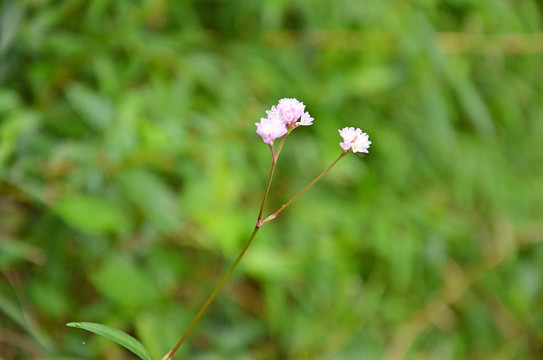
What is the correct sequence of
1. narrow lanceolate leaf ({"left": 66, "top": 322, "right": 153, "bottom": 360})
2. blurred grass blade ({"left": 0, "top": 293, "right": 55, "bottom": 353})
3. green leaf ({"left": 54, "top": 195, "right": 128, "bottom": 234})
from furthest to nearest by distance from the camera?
green leaf ({"left": 54, "top": 195, "right": 128, "bottom": 234}) < blurred grass blade ({"left": 0, "top": 293, "right": 55, "bottom": 353}) < narrow lanceolate leaf ({"left": 66, "top": 322, "right": 153, "bottom": 360})

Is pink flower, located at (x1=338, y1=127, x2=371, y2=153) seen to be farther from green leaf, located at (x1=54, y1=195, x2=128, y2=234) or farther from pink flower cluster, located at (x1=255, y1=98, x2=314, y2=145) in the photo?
green leaf, located at (x1=54, y1=195, x2=128, y2=234)

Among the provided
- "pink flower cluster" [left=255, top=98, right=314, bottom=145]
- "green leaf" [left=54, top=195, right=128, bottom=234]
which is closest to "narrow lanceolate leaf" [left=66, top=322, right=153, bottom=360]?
"pink flower cluster" [left=255, top=98, right=314, bottom=145]

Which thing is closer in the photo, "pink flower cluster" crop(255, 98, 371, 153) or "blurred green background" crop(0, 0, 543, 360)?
"pink flower cluster" crop(255, 98, 371, 153)

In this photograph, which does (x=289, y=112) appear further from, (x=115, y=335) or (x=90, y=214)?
(x=90, y=214)

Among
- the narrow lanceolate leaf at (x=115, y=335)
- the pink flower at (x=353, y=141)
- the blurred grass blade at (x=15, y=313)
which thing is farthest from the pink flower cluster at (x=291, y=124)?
the blurred grass blade at (x=15, y=313)

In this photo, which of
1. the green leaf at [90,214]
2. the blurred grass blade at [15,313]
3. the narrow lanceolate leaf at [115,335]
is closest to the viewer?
the narrow lanceolate leaf at [115,335]

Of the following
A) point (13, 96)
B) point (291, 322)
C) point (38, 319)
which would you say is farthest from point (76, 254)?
point (291, 322)

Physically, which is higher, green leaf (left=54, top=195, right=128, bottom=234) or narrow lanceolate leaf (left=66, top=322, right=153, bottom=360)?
green leaf (left=54, top=195, right=128, bottom=234)

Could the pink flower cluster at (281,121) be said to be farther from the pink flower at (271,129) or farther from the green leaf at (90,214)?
the green leaf at (90,214)

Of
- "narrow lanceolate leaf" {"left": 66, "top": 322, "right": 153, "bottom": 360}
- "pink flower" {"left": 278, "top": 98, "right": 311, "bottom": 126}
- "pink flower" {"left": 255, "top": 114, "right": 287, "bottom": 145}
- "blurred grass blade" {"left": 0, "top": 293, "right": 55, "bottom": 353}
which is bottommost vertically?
"narrow lanceolate leaf" {"left": 66, "top": 322, "right": 153, "bottom": 360}
